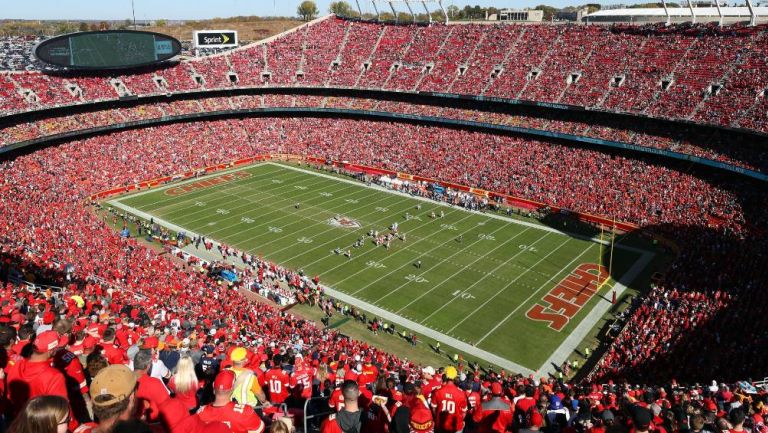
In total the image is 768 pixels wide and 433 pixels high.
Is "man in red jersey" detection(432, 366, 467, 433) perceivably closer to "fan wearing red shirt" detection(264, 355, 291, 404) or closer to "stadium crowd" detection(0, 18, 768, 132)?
"fan wearing red shirt" detection(264, 355, 291, 404)

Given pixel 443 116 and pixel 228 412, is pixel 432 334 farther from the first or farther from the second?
pixel 443 116

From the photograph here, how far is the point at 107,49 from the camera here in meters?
53.0

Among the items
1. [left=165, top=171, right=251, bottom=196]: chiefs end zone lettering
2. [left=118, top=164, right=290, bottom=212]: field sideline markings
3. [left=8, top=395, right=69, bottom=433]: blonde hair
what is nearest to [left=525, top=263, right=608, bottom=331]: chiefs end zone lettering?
[left=8, top=395, right=69, bottom=433]: blonde hair

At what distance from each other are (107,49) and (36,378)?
54856 mm

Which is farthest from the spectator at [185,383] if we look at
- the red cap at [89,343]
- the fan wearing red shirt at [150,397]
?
the red cap at [89,343]

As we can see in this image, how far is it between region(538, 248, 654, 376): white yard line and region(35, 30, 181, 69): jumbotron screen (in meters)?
47.4

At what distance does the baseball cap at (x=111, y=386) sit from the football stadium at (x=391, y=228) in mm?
22

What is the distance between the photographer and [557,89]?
159 feet

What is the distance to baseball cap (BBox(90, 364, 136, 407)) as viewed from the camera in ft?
13.8

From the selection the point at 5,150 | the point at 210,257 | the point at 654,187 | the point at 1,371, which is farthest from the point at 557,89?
the point at 1,371

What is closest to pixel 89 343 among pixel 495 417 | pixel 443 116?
pixel 495 417

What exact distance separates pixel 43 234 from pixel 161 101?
101ft

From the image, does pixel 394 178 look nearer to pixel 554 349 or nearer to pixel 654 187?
pixel 654 187

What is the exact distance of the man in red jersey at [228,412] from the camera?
5493mm
